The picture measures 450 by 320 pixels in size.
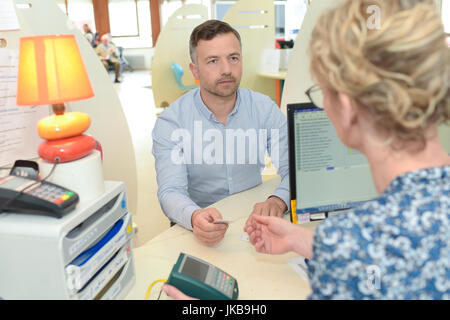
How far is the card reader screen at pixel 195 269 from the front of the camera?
3.14 ft

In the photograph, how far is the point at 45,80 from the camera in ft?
3.30

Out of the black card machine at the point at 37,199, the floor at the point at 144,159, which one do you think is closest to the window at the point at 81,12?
the floor at the point at 144,159

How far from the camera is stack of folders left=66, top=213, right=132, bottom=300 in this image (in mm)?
806

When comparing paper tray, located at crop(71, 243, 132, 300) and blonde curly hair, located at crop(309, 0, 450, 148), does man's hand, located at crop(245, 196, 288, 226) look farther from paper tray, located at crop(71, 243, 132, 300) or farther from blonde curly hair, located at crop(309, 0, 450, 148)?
blonde curly hair, located at crop(309, 0, 450, 148)

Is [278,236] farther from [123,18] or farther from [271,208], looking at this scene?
[123,18]

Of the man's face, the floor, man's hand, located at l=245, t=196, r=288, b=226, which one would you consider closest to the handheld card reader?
man's hand, located at l=245, t=196, r=288, b=226

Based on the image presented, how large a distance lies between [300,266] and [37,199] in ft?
2.35

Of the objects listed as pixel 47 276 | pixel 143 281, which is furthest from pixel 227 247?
pixel 47 276

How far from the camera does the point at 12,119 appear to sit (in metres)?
1.39

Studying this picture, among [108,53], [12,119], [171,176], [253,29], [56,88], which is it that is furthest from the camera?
[108,53]

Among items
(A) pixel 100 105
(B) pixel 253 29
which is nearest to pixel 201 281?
(A) pixel 100 105

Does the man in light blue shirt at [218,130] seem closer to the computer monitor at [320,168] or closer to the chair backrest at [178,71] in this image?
the computer monitor at [320,168]

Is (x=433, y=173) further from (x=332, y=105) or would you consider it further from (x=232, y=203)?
(x=232, y=203)

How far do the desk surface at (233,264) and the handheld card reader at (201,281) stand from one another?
5 cm
